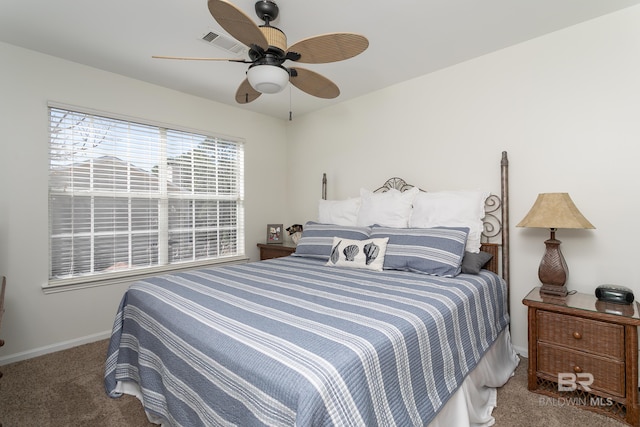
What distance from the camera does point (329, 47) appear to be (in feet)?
5.42

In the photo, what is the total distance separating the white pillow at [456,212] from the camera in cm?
239

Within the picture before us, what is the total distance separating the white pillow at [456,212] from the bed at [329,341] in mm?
174

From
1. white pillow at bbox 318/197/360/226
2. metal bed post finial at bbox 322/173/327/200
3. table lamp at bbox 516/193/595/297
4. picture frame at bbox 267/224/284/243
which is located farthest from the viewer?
picture frame at bbox 267/224/284/243

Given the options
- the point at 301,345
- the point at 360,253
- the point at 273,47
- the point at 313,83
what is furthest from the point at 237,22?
the point at 360,253

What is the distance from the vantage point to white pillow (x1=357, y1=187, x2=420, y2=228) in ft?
8.86

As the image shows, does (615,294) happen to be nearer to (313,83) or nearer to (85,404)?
(313,83)

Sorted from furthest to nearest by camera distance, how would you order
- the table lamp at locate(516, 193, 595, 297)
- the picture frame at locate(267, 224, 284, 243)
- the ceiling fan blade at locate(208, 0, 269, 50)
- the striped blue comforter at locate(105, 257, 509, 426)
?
the picture frame at locate(267, 224, 284, 243) → the table lamp at locate(516, 193, 595, 297) → the ceiling fan blade at locate(208, 0, 269, 50) → the striped blue comforter at locate(105, 257, 509, 426)

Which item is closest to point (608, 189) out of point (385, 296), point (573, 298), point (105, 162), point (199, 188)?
point (573, 298)

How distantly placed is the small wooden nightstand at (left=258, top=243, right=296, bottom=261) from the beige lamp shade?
232 centimetres

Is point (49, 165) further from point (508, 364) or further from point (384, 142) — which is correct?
point (508, 364)

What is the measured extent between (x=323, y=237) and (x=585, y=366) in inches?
77.9

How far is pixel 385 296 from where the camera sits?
1.61 meters

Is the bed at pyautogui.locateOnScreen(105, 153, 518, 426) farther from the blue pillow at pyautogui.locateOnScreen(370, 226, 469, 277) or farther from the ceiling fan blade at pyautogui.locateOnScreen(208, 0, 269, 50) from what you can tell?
the ceiling fan blade at pyautogui.locateOnScreen(208, 0, 269, 50)

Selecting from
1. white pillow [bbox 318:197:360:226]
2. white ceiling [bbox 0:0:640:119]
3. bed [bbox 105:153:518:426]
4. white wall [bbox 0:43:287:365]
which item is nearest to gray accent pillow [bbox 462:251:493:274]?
bed [bbox 105:153:518:426]
